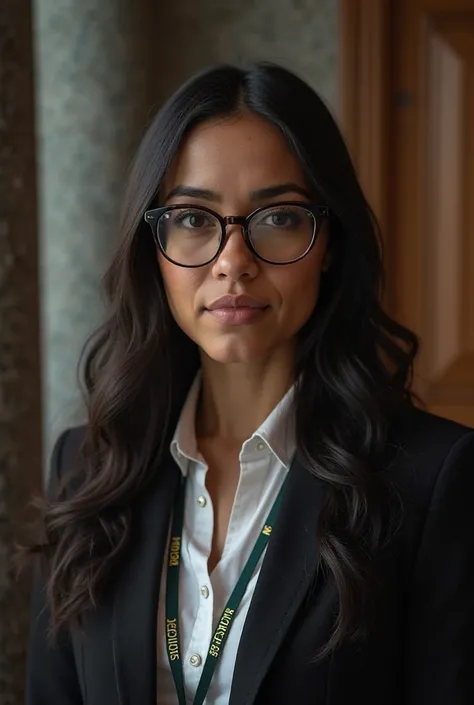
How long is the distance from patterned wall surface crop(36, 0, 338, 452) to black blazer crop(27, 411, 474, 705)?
903 mm

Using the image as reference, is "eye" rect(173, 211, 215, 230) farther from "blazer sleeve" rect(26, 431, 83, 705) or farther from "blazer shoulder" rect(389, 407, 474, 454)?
"blazer sleeve" rect(26, 431, 83, 705)

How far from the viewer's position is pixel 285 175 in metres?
1.07

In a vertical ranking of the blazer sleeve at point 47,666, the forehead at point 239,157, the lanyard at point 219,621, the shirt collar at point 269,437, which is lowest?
the blazer sleeve at point 47,666

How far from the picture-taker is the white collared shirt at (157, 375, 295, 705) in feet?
3.50

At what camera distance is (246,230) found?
41.9 inches

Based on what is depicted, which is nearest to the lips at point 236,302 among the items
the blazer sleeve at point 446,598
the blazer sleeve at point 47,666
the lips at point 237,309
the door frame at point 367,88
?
the lips at point 237,309

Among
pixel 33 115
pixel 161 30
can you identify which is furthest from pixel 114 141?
pixel 33 115

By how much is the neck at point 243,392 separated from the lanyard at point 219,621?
5.6 inches

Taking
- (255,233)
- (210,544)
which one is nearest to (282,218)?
(255,233)

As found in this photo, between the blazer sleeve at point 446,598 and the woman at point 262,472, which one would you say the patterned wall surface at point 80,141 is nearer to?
the woman at point 262,472

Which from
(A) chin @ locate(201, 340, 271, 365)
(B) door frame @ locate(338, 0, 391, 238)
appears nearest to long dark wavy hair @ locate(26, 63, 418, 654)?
(A) chin @ locate(201, 340, 271, 365)

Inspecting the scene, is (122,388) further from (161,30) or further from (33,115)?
(161,30)

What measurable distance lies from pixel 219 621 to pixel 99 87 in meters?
1.40

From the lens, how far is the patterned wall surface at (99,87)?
6.38 ft
